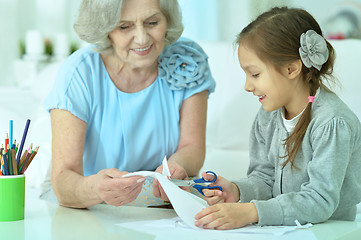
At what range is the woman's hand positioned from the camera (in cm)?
114

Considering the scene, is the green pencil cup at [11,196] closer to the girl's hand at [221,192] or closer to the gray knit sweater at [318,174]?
the girl's hand at [221,192]

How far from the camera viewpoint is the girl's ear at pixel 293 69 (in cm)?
123

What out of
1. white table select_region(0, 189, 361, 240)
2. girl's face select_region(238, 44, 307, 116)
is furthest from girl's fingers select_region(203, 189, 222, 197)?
girl's face select_region(238, 44, 307, 116)

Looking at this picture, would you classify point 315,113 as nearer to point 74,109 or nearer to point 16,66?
point 74,109

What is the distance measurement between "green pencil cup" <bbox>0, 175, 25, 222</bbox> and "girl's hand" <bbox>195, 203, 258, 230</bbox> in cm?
41

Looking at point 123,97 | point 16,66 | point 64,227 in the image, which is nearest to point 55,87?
point 123,97

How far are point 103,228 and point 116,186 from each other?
0.35 ft

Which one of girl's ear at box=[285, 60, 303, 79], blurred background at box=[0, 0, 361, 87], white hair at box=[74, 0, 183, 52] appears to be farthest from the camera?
blurred background at box=[0, 0, 361, 87]

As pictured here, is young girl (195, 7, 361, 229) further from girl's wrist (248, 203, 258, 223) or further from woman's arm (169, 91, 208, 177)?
woman's arm (169, 91, 208, 177)

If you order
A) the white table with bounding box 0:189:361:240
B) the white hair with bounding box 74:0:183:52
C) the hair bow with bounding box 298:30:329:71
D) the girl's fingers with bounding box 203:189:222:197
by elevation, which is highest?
the white hair with bounding box 74:0:183:52

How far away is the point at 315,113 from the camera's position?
1.18 metres

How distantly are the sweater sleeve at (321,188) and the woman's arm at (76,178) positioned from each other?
1.01ft

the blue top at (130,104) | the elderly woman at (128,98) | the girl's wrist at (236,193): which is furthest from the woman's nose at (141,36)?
the girl's wrist at (236,193)

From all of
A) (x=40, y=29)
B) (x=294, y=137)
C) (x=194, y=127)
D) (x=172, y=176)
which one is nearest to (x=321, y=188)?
(x=294, y=137)
